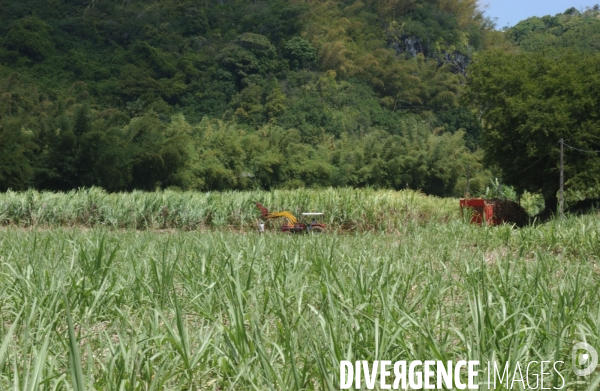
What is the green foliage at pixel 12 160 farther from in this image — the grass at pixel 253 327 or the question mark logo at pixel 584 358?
the question mark logo at pixel 584 358

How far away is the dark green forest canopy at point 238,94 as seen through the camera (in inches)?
1163

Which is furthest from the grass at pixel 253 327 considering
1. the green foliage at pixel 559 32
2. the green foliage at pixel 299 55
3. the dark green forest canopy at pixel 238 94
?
the green foliage at pixel 299 55

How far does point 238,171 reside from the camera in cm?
3656

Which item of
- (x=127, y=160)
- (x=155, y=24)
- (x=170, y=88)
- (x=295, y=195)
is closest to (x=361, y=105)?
(x=170, y=88)

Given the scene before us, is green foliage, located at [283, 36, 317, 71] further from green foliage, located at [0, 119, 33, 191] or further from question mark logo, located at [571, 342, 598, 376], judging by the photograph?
question mark logo, located at [571, 342, 598, 376]

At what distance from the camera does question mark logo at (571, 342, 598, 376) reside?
7.16ft

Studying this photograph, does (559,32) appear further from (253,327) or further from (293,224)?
(253,327)

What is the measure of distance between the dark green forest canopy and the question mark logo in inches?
957

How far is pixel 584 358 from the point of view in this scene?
7.50 feet

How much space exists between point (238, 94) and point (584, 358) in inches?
2330

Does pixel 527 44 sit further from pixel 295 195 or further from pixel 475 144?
A: pixel 295 195

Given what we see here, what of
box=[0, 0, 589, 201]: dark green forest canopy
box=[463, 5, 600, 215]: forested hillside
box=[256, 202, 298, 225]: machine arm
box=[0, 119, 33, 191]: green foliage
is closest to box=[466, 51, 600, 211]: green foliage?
box=[463, 5, 600, 215]: forested hillside

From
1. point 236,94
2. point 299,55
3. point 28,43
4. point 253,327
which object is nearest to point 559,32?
point 299,55

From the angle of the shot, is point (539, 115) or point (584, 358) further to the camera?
point (539, 115)
